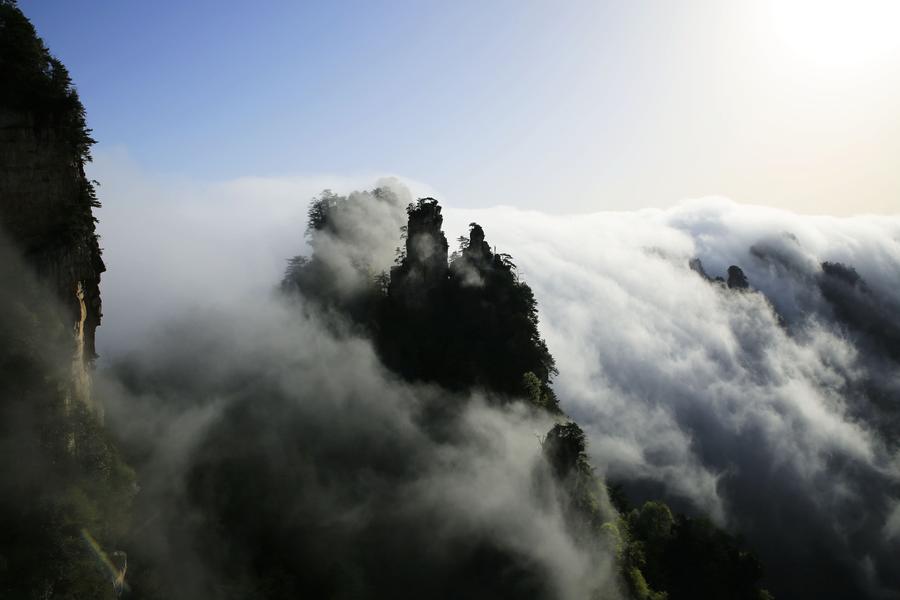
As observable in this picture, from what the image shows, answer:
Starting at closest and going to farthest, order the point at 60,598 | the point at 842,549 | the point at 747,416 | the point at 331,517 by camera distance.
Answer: the point at 60,598
the point at 331,517
the point at 842,549
the point at 747,416

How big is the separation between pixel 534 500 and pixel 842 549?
104 metres

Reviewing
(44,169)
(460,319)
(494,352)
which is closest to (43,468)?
(44,169)

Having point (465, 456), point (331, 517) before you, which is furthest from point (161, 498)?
point (465, 456)

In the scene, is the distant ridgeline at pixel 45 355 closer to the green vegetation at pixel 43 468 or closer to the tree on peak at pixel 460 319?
the green vegetation at pixel 43 468

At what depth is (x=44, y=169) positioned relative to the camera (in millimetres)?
20062

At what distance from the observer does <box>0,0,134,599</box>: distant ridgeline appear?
58.4ft

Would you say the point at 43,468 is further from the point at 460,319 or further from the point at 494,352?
the point at 460,319

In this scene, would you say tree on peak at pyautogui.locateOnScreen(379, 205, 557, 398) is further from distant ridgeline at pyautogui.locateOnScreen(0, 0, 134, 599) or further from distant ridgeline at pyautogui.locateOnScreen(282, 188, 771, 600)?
distant ridgeline at pyautogui.locateOnScreen(0, 0, 134, 599)

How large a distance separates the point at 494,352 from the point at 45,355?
43203 millimetres

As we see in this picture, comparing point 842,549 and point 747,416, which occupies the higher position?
point 747,416

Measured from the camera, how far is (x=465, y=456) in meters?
49.4

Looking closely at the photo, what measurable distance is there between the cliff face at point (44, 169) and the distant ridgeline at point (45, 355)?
37mm

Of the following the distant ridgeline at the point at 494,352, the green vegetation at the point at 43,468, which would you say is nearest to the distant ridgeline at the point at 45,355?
the green vegetation at the point at 43,468

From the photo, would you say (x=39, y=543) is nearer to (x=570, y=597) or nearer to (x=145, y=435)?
(x=145, y=435)
